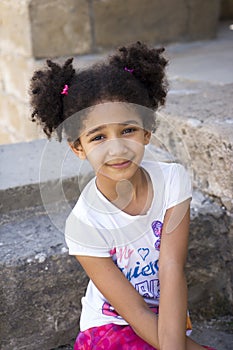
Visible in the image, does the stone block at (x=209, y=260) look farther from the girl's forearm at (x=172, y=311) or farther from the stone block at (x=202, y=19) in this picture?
the stone block at (x=202, y=19)

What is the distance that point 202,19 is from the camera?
4.03 metres

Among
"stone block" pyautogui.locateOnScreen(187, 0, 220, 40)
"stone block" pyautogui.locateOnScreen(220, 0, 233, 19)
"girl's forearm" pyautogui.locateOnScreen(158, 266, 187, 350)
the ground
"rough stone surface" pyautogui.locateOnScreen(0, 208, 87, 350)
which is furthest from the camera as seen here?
"stone block" pyautogui.locateOnScreen(220, 0, 233, 19)

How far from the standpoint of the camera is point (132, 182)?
1.59 metres

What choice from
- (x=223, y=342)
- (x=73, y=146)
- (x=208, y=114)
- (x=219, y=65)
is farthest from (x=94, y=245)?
(x=219, y=65)

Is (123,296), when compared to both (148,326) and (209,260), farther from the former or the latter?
(209,260)

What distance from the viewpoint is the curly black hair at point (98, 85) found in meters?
1.49

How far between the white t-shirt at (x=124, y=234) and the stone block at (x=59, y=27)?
215cm

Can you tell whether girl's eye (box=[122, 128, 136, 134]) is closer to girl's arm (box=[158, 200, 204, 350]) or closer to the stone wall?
girl's arm (box=[158, 200, 204, 350])

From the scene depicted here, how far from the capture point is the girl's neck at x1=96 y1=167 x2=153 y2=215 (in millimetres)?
1579

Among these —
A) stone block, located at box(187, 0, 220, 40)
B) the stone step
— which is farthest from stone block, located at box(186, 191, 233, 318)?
stone block, located at box(187, 0, 220, 40)

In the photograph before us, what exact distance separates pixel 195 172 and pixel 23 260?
2.44 feet

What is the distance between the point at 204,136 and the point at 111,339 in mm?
837

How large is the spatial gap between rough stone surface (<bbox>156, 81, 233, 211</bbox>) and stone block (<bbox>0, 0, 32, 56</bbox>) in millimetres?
1373

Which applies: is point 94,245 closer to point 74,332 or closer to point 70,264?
point 70,264
